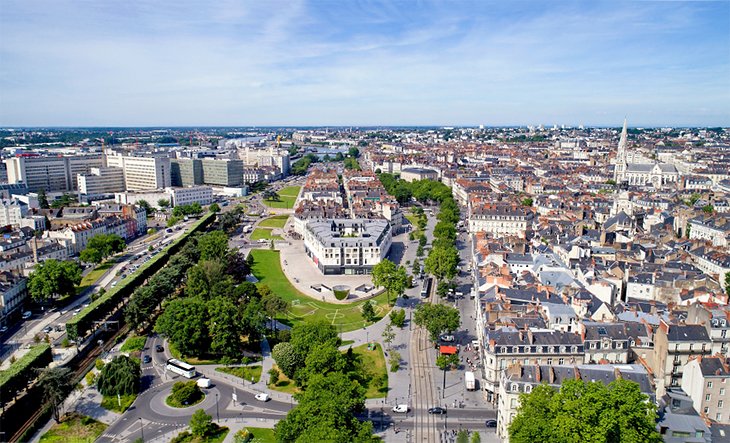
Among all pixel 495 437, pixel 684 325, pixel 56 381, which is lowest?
pixel 495 437

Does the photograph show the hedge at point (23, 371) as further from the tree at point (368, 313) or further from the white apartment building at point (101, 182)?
the white apartment building at point (101, 182)

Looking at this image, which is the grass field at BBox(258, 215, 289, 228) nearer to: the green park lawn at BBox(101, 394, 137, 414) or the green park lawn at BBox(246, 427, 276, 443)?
the green park lawn at BBox(101, 394, 137, 414)

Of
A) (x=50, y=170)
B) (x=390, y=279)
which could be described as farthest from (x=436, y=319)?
(x=50, y=170)

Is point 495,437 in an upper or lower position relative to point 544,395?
lower

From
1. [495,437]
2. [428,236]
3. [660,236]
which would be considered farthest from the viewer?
[428,236]

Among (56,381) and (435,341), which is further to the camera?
(435,341)

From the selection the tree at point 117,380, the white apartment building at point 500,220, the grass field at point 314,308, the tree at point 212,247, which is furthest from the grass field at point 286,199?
the tree at point 117,380

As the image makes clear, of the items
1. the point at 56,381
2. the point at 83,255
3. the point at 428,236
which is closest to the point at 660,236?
the point at 428,236

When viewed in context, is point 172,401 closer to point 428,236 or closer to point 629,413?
point 629,413
